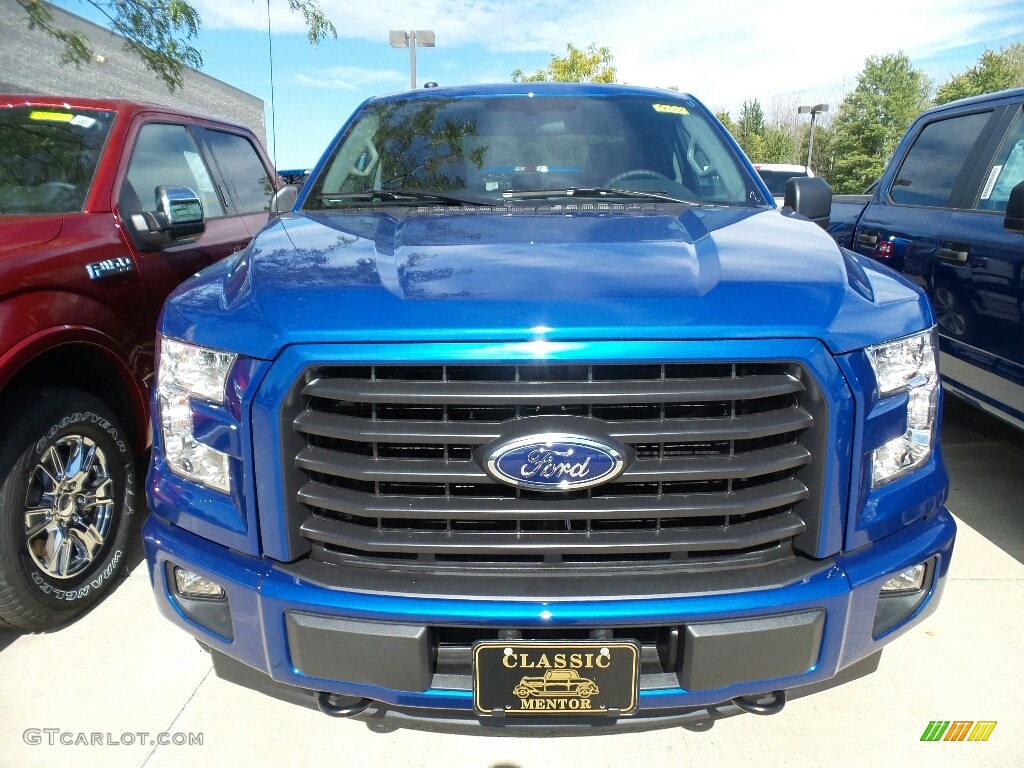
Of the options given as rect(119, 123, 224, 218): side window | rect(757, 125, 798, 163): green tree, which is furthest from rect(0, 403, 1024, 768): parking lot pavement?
rect(757, 125, 798, 163): green tree

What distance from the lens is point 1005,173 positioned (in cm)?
379

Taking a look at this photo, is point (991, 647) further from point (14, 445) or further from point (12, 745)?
point (14, 445)

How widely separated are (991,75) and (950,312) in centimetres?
3776

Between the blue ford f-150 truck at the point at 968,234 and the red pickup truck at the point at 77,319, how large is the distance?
12.0ft

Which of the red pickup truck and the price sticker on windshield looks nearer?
the red pickup truck

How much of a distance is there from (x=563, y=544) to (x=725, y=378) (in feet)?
1.72

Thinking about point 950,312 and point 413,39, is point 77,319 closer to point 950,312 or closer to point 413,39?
point 950,312

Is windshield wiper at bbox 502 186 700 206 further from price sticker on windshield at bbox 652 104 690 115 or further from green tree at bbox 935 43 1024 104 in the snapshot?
green tree at bbox 935 43 1024 104

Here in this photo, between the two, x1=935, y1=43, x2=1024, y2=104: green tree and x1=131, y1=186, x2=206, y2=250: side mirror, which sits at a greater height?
x1=935, y1=43, x2=1024, y2=104: green tree

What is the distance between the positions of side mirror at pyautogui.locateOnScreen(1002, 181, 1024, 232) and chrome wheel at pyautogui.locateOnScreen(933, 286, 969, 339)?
542 millimetres

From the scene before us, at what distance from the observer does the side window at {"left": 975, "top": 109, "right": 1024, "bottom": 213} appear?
12.2 feet

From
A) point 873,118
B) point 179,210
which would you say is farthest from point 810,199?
point 873,118

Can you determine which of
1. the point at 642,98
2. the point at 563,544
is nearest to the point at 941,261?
the point at 642,98

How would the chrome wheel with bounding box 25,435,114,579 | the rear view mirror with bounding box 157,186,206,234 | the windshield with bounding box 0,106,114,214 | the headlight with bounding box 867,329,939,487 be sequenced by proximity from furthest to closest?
1. the rear view mirror with bounding box 157,186,206,234
2. the windshield with bounding box 0,106,114,214
3. the chrome wheel with bounding box 25,435,114,579
4. the headlight with bounding box 867,329,939,487
